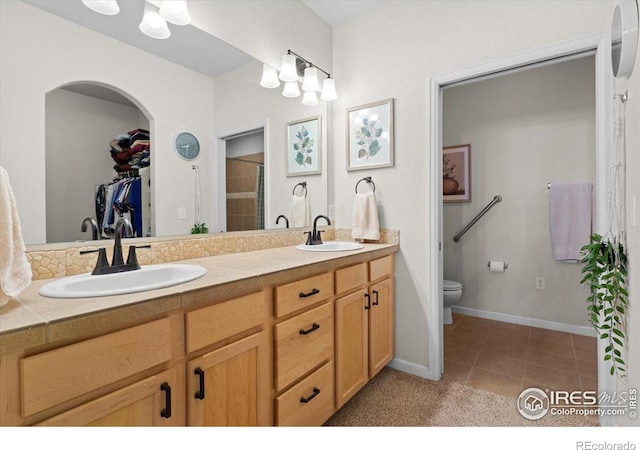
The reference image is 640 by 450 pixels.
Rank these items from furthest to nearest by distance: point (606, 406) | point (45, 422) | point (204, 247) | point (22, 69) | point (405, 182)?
point (405, 182), point (204, 247), point (606, 406), point (22, 69), point (45, 422)

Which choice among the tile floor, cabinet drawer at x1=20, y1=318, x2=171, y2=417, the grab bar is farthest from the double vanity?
the grab bar

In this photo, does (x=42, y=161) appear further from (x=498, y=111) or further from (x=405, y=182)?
(x=498, y=111)

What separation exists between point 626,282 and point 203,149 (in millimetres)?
2026

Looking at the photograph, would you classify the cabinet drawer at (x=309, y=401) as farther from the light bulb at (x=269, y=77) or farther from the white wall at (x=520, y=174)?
the white wall at (x=520, y=174)

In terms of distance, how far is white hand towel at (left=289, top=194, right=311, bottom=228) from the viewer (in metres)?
2.26

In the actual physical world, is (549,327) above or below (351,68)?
below

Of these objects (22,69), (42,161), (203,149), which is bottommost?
(42,161)

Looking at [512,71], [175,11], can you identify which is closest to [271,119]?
[175,11]

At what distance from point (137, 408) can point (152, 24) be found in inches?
60.9

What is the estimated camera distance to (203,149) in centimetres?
169

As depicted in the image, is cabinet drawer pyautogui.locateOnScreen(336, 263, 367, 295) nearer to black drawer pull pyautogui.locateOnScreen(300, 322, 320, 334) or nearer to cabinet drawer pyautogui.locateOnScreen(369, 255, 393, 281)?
cabinet drawer pyautogui.locateOnScreen(369, 255, 393, 281)

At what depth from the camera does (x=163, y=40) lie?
1501 mm

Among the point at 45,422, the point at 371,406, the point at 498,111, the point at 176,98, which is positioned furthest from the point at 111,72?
the point at 498,111

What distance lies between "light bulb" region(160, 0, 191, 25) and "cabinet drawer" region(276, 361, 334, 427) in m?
1.72
